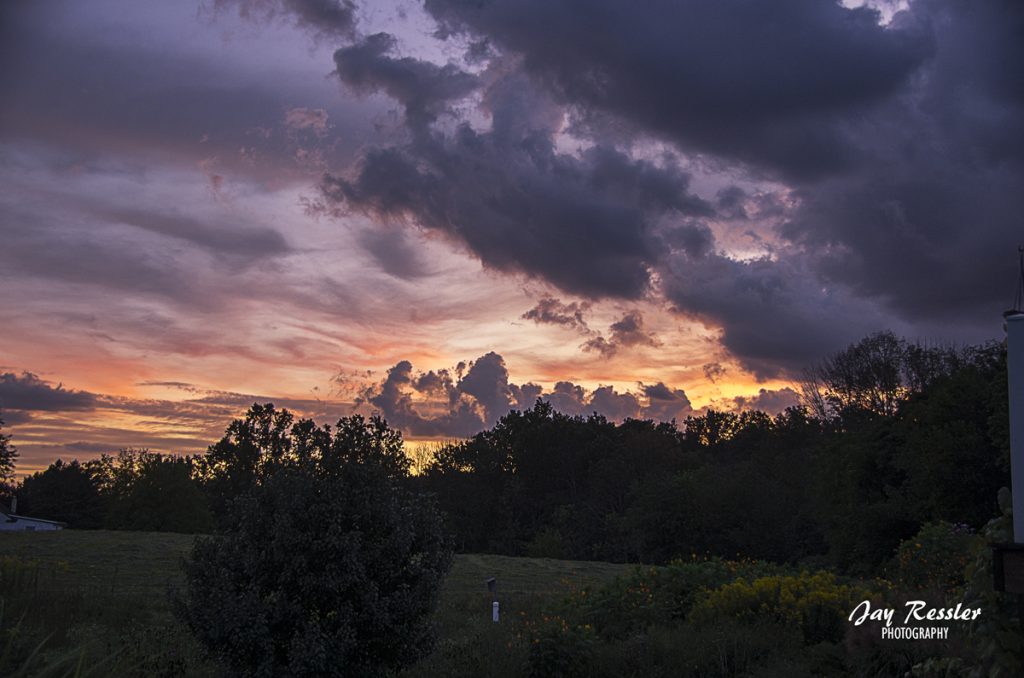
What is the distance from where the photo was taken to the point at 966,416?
94.8ft

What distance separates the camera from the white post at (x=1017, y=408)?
18.9 feet

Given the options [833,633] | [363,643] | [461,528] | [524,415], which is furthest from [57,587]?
[524,415]

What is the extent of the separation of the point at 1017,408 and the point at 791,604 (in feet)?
24.8

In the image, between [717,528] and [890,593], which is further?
[717,528]

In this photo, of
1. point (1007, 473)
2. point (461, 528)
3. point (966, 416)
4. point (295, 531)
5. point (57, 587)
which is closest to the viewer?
point (295, 531)

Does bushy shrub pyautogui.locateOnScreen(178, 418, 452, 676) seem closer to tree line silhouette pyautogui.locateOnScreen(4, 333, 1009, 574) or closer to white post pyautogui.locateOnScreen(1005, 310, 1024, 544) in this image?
tree line silhouette pyautogui.locateOnScreen(4, 333, 1009, 574)

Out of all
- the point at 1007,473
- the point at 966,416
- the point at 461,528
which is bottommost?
the point at 461,528

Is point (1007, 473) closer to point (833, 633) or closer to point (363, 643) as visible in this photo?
point (833, 633)

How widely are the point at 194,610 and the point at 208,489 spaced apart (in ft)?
225

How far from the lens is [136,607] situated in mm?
16781

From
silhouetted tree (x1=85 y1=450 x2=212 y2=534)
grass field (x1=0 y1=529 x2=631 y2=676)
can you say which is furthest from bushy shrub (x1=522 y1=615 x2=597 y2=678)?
silhouetted tree (x1=85 y1=450 x2=212 y2=534)

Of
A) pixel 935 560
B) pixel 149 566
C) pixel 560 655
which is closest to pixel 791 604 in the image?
pixel 560 655

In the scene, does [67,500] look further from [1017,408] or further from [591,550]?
[1017,408]

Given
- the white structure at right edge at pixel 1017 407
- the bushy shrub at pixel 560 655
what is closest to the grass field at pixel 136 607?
the bushy shrub at pixel 560 655
